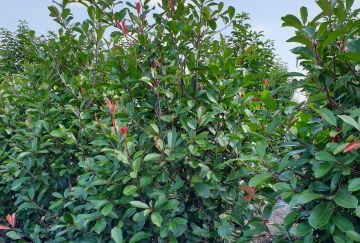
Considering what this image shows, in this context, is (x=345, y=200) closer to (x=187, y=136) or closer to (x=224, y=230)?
(x=224, y=230)

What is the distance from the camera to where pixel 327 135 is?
5.88 ft

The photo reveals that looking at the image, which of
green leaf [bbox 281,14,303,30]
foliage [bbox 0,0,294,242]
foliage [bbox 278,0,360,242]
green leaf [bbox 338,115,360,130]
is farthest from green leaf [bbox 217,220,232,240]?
green leaf [bbox 281,14,303,30]

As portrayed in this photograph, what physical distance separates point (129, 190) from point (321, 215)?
3.63 feet

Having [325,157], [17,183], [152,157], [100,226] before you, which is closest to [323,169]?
[325,157]

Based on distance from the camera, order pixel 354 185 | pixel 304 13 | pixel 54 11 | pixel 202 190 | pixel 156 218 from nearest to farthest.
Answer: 1. pixel 354 185
2. pixel 304 13
3. pixel 156 218
4. pixel 202 190
5. pixel 54 11

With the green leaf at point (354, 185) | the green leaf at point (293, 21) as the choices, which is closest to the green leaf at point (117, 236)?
the green leaf at point (354, 185)

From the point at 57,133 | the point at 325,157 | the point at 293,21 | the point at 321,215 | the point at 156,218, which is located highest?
the point at 293,21

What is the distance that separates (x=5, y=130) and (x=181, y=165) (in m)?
2.11

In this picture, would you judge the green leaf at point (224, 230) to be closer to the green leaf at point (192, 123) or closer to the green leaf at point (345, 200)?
the green leaf at point (192, 123)

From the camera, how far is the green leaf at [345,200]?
4.91ft

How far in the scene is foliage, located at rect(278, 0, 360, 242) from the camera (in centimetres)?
158

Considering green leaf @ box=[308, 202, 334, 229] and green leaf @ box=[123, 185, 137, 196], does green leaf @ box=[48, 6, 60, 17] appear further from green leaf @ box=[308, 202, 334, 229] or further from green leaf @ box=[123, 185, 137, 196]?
green leaf @ box=[308, 202, 334, 229]

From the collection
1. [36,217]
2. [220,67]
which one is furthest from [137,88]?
[36,217]

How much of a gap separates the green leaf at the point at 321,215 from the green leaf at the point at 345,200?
0.06m
